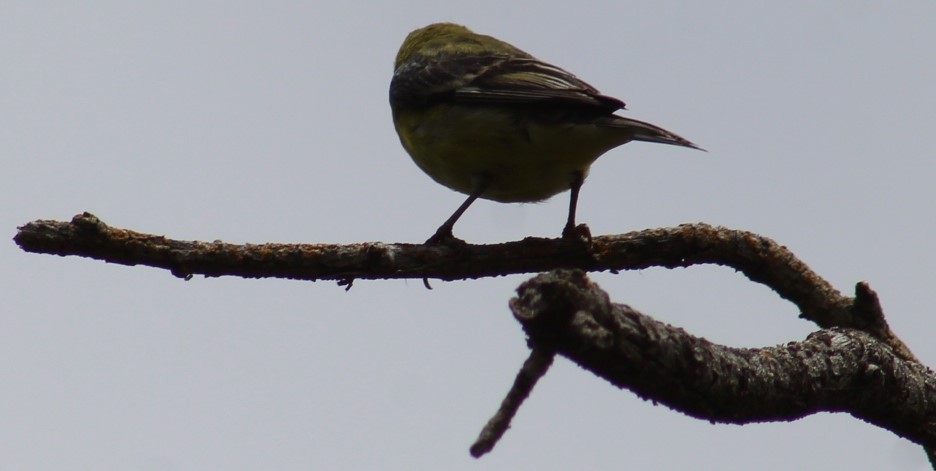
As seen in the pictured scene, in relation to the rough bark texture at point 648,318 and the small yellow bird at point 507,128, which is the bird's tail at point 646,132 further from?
the rough bark texture at point 648,318

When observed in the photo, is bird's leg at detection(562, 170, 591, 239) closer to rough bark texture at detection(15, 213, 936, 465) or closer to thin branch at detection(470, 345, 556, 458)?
rough bark texture at detection(15, 213, 936, 465)

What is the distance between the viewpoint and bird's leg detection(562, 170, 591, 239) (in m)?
5.34

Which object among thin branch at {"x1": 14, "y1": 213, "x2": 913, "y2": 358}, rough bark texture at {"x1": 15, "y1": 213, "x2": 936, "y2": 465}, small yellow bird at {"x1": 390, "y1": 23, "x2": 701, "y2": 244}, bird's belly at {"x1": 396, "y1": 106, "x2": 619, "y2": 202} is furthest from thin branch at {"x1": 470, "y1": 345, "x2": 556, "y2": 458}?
bird's belly at {"x1": 396, "y1": 106, "x2": 619, "y2": 202}

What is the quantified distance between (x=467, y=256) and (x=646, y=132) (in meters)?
1.70

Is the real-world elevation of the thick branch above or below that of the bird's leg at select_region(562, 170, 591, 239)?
below

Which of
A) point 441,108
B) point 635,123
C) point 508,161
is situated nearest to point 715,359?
point 635,123

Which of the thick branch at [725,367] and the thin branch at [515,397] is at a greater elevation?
the thick branch at [725,367]

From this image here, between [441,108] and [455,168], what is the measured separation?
56 centimetres

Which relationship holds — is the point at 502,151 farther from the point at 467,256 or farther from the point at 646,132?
the point at 467,256

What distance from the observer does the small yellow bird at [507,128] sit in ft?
19.7

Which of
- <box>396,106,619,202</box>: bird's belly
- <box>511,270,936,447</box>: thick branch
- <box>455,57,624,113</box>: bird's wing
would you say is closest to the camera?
<box>511,270,936,447</box>: thick branch

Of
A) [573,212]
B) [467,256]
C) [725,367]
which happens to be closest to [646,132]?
[573,212]

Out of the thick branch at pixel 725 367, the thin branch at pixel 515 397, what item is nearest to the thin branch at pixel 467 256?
the thick branch at pixel 725 367

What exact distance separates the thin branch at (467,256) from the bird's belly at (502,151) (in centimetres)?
111
